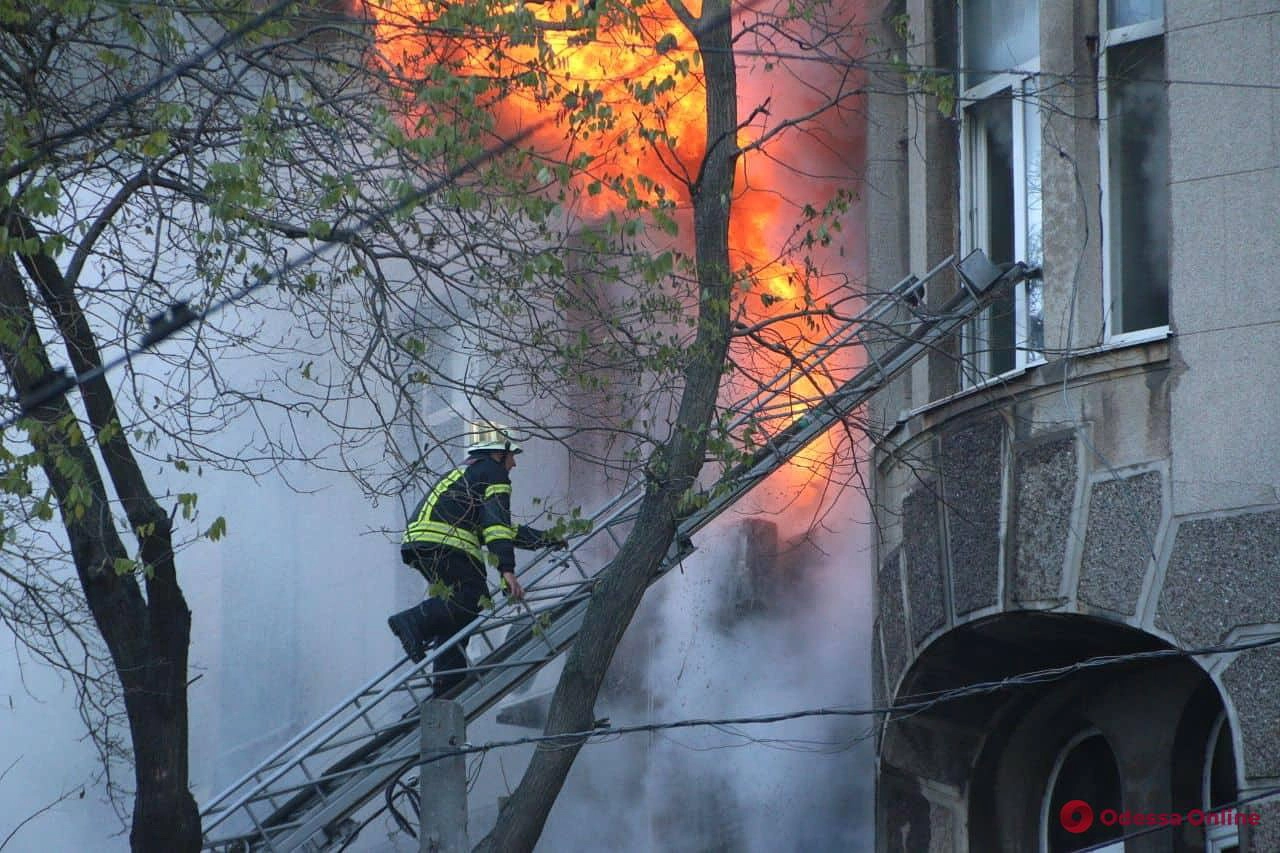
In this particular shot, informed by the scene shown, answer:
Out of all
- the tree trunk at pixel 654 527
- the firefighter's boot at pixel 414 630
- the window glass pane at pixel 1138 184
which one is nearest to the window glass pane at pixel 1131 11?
the window glass pane at pixel 1138 184

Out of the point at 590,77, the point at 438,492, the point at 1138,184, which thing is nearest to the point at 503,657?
the point at 438,492

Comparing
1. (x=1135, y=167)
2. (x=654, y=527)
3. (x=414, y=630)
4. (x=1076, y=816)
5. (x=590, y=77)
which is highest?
(x=590, y=77)

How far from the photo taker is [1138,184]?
923 cm

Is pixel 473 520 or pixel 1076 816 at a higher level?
pixel 473 520

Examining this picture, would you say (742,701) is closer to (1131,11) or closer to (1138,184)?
(1138,184)

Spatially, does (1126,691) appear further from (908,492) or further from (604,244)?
(604,244)

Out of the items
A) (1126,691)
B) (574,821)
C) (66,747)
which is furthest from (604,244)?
(66,747)

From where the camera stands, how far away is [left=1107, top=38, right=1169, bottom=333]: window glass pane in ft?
29.6

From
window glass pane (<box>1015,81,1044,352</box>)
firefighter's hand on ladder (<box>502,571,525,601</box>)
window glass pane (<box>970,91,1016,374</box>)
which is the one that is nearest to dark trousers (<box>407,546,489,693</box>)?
firefighter's hand on ladder (<box>502,571,525,601</box>)

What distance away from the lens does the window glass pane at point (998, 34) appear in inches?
397

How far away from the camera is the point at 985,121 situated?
34.7 ft

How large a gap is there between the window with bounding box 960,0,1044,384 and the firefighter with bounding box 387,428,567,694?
2818 mm

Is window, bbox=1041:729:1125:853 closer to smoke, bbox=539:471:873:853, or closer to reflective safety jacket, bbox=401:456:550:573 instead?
smoke, bbox=539:471:873:853

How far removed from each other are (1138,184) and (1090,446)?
5.01ft
